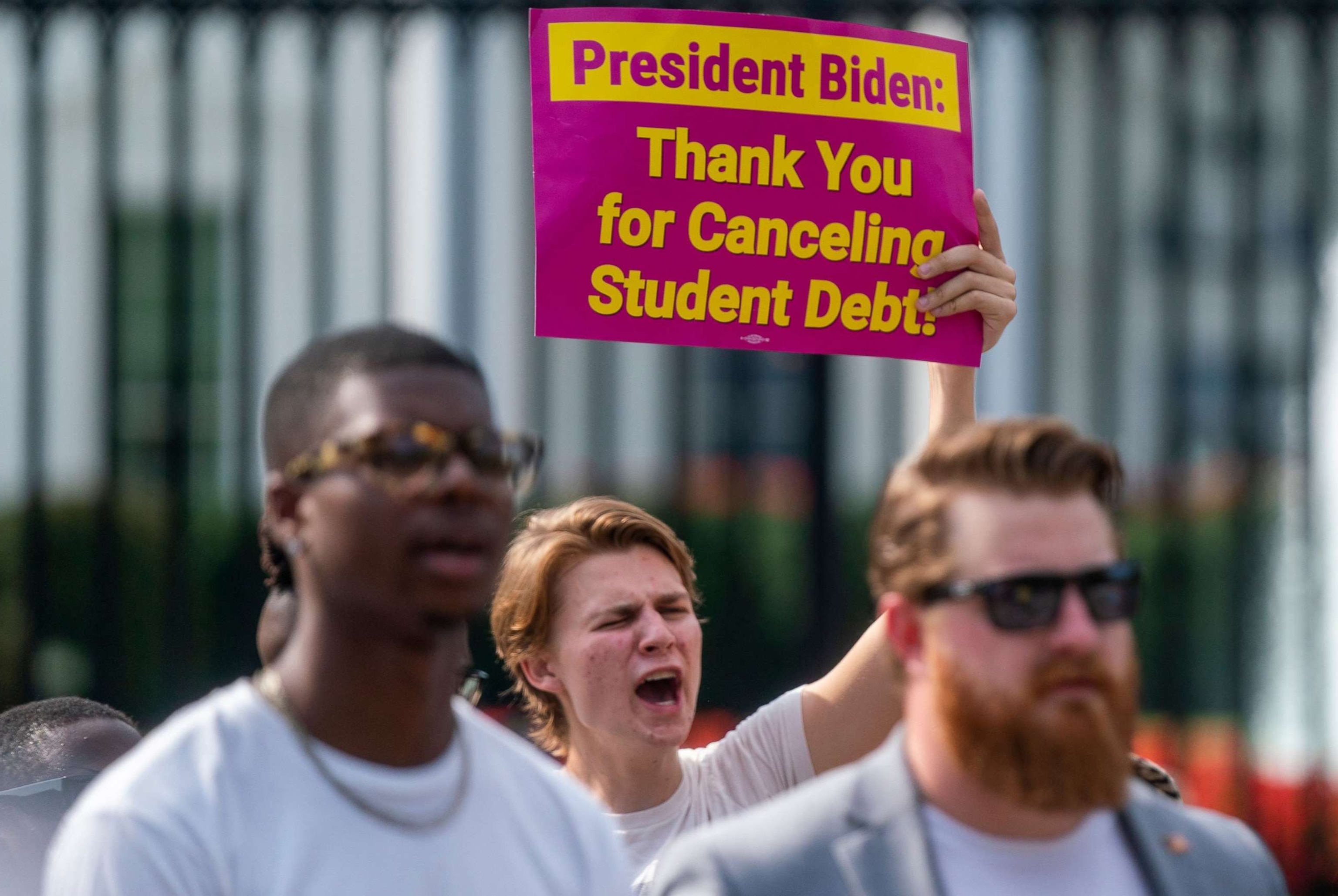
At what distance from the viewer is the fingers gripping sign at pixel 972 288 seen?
2.62 meters

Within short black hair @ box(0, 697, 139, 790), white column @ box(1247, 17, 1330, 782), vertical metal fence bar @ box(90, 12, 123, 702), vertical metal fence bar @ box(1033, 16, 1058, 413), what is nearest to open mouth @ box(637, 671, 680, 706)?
short black hair @ box(0, 697, 139, 790)

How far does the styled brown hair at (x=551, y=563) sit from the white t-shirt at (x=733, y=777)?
0.75ft

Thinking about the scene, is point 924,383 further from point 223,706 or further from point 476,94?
point 223,706

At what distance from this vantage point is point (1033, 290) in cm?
540

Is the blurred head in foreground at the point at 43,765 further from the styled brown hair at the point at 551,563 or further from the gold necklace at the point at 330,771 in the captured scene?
the gold necklace at the point at 330,771

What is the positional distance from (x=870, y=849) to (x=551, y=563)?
1089mm

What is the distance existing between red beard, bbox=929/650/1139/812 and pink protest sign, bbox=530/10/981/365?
107cm

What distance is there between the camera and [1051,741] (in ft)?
5.28

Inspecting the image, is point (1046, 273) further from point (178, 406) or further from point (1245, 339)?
point (178, 406)

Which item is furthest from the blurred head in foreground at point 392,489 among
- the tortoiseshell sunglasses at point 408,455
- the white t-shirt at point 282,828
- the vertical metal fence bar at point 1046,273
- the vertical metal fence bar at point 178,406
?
the vertical metal fence bar at point 1046,273

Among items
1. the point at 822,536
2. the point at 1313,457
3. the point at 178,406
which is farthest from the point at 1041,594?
the point at 178,406

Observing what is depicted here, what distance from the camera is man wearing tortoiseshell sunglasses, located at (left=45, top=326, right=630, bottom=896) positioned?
5.07ft

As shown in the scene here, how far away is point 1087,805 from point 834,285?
1209mm

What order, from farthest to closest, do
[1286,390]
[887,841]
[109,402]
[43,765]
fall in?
[109,402], [1286,390], [43,765], [887,841]
